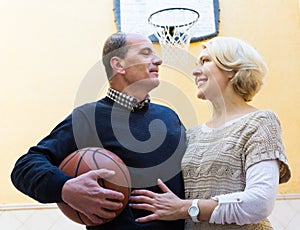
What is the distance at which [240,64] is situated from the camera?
1708mm

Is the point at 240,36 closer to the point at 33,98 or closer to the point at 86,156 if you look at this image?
the point at 33,98

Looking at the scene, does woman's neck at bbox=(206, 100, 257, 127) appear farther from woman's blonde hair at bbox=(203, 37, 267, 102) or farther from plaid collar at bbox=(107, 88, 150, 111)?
plaid collar at bbox=(107, 88, 150, 111)

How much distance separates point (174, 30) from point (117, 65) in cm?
172

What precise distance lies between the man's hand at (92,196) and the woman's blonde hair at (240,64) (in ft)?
1.95

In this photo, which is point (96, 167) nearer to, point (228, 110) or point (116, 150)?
point (116, 150)

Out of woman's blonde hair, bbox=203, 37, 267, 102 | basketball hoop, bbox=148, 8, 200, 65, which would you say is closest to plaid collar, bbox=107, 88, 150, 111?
woman's blonde hair, bbox=203, 37, 267, 102

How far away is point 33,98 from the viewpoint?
3.59m

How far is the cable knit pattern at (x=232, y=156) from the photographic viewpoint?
5.06ft

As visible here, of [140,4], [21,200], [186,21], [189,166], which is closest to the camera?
[189,166]

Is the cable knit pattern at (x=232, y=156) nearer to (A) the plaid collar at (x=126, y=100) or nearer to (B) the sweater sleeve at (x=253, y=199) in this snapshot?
(B) the sweater sleeve at (x=253, y=199)

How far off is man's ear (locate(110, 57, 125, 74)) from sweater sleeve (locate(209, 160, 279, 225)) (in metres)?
0.70

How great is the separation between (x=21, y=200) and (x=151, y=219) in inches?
81.2

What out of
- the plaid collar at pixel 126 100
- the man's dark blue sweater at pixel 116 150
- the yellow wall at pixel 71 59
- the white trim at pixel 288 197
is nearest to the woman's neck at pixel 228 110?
the man's dark blue sweater at pixel 116 150

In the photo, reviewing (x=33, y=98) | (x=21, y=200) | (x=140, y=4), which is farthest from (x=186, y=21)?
(x=21, y=200)
